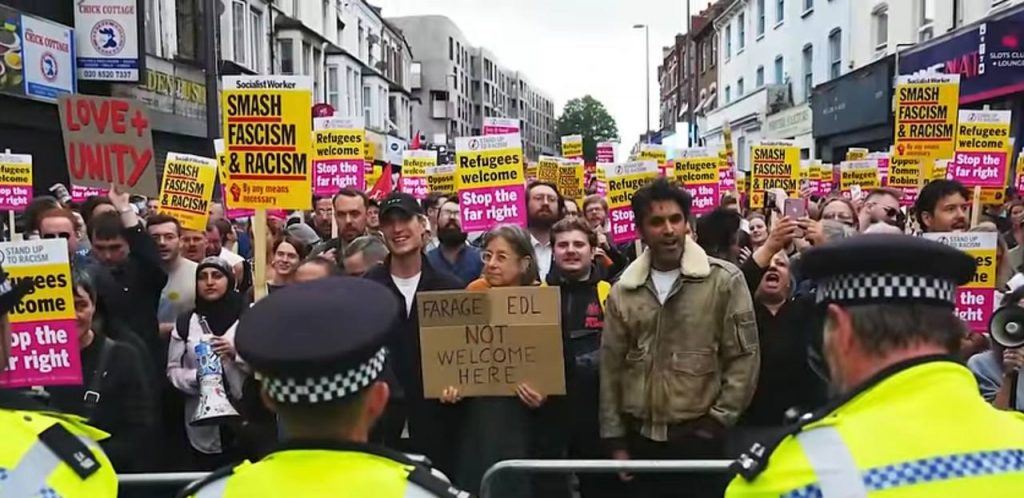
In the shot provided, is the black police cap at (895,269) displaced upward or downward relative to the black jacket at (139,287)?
upward

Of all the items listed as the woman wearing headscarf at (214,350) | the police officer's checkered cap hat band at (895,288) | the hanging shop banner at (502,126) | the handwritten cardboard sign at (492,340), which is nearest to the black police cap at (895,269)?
the police officer's checkered cap hat band at (895,288)

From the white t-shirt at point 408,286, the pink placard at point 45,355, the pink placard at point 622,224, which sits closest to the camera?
the pink placard at point 45,355

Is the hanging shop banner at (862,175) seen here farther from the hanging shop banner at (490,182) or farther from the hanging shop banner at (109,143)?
the hanging shop banner at (109,143)

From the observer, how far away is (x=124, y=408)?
3.95m

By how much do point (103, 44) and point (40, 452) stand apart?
2055cm

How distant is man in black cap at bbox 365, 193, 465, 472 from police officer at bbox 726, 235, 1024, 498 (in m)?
2.69

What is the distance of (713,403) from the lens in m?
4.38

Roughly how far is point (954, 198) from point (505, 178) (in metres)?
3.66

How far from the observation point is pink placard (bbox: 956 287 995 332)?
561cm

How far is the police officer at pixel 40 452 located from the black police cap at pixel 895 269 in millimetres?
1732

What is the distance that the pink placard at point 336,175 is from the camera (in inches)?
444

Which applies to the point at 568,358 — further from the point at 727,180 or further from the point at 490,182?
the point at 727,180

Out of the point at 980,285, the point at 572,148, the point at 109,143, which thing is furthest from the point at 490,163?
the point at 572,148

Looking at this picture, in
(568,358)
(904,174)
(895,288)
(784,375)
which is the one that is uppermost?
(904,174)
